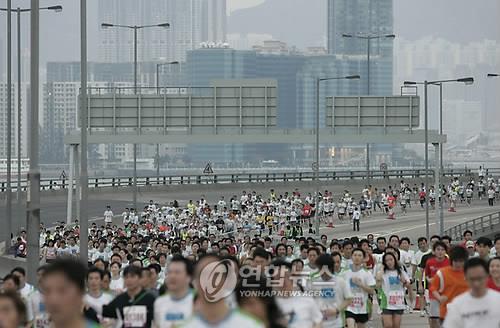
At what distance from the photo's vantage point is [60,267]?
715 centimetres

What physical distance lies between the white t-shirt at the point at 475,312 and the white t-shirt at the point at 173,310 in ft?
6.39

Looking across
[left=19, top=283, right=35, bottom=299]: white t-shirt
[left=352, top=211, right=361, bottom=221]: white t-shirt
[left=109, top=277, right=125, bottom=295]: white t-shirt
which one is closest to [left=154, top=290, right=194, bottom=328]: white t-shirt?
[left=19, top=283, right=35, bottom=299]: white t-shirt

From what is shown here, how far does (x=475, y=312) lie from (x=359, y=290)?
5581 millimetres

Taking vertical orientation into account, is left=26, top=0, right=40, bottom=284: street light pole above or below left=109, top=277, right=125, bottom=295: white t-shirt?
above

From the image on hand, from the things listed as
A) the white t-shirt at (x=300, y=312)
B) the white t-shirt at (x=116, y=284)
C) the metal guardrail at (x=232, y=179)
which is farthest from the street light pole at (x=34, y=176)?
the metal guardrail at (x=232, y=179)

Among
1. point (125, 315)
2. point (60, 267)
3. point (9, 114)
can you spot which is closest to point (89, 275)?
point (125, 315)

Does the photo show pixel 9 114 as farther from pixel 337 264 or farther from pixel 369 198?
pixel 337 264

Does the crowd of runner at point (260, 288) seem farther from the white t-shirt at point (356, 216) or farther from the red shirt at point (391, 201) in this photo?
the red shirt at point (391, 201)

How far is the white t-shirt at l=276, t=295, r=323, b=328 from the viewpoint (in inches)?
456

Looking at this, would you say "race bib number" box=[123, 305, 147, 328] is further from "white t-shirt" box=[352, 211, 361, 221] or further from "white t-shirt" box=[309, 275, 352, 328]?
"white t-shirt" box=[352, 211, 361, 221]

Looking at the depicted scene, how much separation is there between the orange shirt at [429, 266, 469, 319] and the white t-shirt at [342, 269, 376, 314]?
183 centimetres

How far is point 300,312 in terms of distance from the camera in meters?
11.7

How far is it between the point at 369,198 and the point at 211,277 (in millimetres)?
→ 49488
